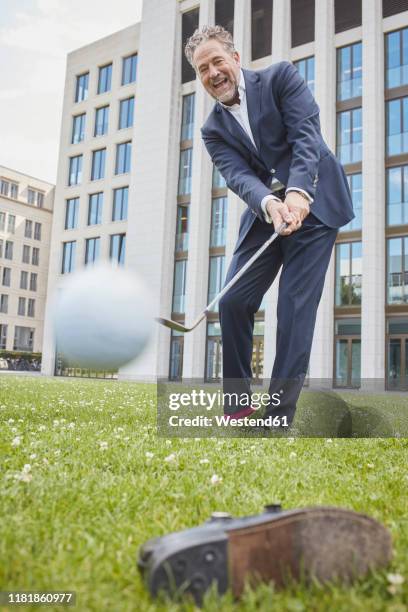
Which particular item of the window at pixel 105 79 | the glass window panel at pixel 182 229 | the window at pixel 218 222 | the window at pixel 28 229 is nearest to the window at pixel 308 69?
the window at pixel 218 222

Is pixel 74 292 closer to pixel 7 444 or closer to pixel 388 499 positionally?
pixel 7 444

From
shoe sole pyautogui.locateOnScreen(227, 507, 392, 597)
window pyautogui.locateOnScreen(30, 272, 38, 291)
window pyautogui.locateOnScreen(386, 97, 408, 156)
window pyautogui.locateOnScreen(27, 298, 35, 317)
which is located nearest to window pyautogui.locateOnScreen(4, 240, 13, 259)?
window pyautogui.locateOnScreen(30, 272, 38, 291)

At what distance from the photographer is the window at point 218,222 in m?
32.2

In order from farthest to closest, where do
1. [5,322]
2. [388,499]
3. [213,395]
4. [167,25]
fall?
[5,322] → [167,25] → [213,395] → [388,499]

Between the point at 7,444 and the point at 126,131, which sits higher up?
the point at 126,131

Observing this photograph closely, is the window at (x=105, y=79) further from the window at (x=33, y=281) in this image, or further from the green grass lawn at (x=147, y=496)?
the green grass lawn at (x=147, y=496)

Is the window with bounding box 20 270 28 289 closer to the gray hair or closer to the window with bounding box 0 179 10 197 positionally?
the window with bounding box 0 179 10 197

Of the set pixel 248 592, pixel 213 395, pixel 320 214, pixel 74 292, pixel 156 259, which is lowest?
pixel 248 592

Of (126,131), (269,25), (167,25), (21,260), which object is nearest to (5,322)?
(21,260)

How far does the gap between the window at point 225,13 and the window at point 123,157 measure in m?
9.95

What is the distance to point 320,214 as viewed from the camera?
473 cm

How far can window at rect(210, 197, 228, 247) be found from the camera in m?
32.2

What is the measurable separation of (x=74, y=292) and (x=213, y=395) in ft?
8.30

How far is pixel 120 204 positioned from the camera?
3894cm
